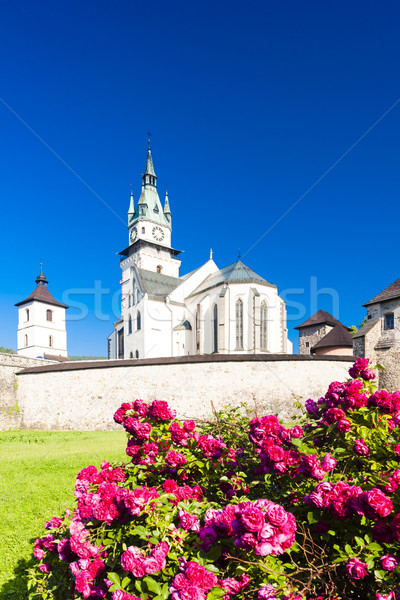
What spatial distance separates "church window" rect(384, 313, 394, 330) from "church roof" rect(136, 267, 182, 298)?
755 inches

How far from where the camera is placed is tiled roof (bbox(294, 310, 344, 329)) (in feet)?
117

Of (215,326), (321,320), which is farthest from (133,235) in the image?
(321,320)

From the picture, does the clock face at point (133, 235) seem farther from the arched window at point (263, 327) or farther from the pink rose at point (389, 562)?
the pink rose at point (389, 562)

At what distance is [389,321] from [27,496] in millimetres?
21555

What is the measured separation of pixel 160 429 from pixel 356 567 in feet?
6.22

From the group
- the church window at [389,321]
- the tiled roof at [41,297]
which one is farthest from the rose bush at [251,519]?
the tiled roof at [41,297]

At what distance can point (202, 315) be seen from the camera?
3088cm

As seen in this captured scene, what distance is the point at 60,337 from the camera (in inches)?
1996

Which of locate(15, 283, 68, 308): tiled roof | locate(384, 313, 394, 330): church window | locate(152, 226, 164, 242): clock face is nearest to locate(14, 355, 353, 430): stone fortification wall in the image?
locate(384, 313, 394, 330): church window

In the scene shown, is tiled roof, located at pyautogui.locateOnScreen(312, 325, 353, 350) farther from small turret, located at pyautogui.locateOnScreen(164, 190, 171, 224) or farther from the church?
small turret, located at pyautogui.locateOnScreen(164, 190, 171, 224)

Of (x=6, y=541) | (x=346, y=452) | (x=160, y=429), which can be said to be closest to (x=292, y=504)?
(x=346, y=452)

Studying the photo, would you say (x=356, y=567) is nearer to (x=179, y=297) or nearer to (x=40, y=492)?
(x=40, y=492)

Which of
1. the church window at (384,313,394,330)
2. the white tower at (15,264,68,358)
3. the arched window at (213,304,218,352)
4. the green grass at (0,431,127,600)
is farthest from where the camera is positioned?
the white tower at (15,264,68,358)

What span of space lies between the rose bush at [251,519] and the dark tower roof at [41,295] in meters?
51.1
